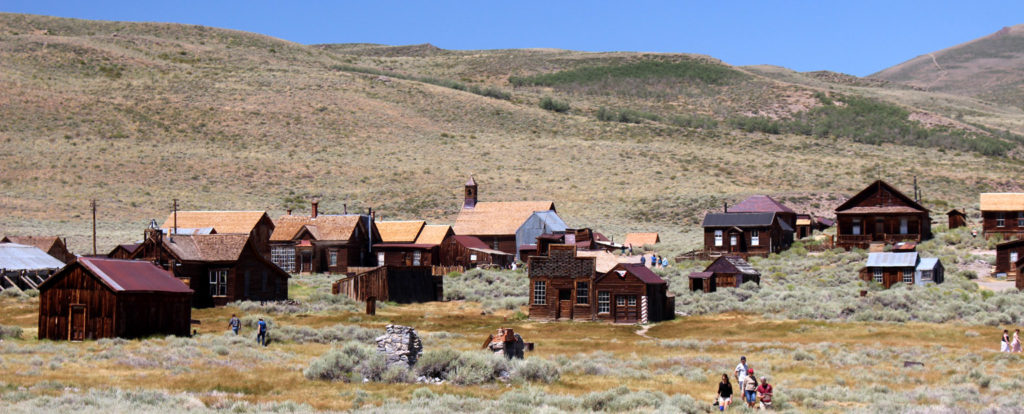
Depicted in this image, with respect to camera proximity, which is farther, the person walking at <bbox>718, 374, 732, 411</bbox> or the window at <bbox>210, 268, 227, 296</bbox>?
the window at <bbox>210, 268, 227, 296</bbox>

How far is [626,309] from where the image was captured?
4812 centimetres

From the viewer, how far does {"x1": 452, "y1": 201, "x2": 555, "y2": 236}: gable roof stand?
7850cm

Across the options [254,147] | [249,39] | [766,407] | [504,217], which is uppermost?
[249,39]

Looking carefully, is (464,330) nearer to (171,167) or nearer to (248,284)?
(248,284)

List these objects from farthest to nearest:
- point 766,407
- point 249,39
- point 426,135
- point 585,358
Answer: point 249,39 < point 426,135 < point 585,358 < point 766,407

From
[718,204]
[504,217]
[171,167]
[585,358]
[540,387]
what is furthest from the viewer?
[171,167]

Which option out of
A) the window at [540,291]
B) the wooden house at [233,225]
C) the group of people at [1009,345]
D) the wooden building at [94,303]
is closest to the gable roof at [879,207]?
the window at [540,291]

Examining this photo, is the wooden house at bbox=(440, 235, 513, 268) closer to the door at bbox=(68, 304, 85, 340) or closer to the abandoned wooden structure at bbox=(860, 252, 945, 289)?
the abandoned wooden structure at bbox=(860, 252, 945, 289)

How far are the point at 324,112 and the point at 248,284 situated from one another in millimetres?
85374

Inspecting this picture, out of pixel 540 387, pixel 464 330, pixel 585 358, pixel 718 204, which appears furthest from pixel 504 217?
pixel 540 387

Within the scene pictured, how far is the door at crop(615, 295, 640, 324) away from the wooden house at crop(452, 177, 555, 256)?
96.4 feet

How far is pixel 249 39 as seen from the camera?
187 m

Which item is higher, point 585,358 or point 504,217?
point 504,217

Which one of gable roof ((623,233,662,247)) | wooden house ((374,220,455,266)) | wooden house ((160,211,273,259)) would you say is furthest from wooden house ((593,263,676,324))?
gable roof ((623,233,662,247))
